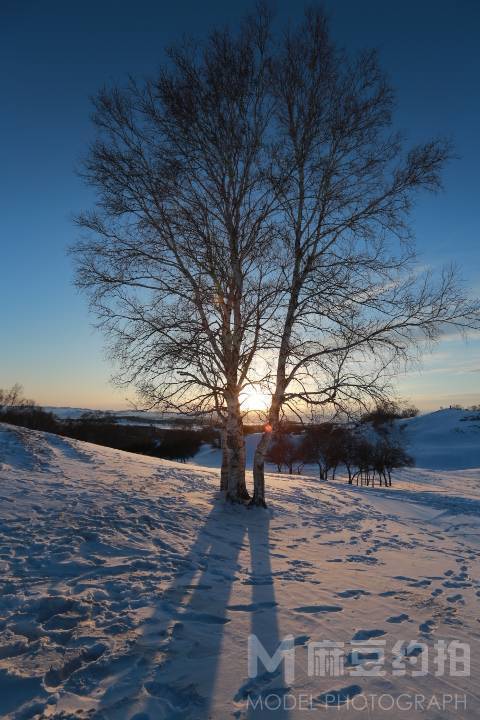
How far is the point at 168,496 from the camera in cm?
1031

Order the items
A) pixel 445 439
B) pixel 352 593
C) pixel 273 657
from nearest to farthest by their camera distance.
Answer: pixel 273 657, pixel 352 593, pixel 445 439

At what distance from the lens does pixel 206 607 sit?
4902 millimetres

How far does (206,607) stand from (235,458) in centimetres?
618

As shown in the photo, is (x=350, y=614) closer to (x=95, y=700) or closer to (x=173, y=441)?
(x=95, y=700)

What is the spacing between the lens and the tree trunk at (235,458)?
10.8 m

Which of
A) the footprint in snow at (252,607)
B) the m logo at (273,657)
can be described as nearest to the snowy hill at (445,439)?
the footprint in snow at (252,607)

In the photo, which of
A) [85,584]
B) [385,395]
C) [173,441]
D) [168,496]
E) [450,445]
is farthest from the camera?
[450,445]

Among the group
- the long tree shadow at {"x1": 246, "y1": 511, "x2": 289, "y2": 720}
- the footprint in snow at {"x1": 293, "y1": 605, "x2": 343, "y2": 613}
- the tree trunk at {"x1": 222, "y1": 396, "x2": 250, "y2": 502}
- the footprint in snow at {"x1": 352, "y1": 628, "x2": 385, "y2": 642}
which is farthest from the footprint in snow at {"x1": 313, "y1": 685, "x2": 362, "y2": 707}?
the tree trunk at {"x1": 222, "y1": 396, "x2": 250, "y2": 502}

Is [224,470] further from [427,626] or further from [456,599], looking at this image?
[427,626]

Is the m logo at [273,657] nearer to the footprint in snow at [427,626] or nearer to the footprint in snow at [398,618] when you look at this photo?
the footprint in snow at [398,618]

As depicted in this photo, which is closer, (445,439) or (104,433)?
(104,433)

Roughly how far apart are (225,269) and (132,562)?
21.8 feet

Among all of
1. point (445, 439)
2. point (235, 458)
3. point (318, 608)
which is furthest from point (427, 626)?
point (445, 439)

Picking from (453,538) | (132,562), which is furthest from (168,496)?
(453,538)
